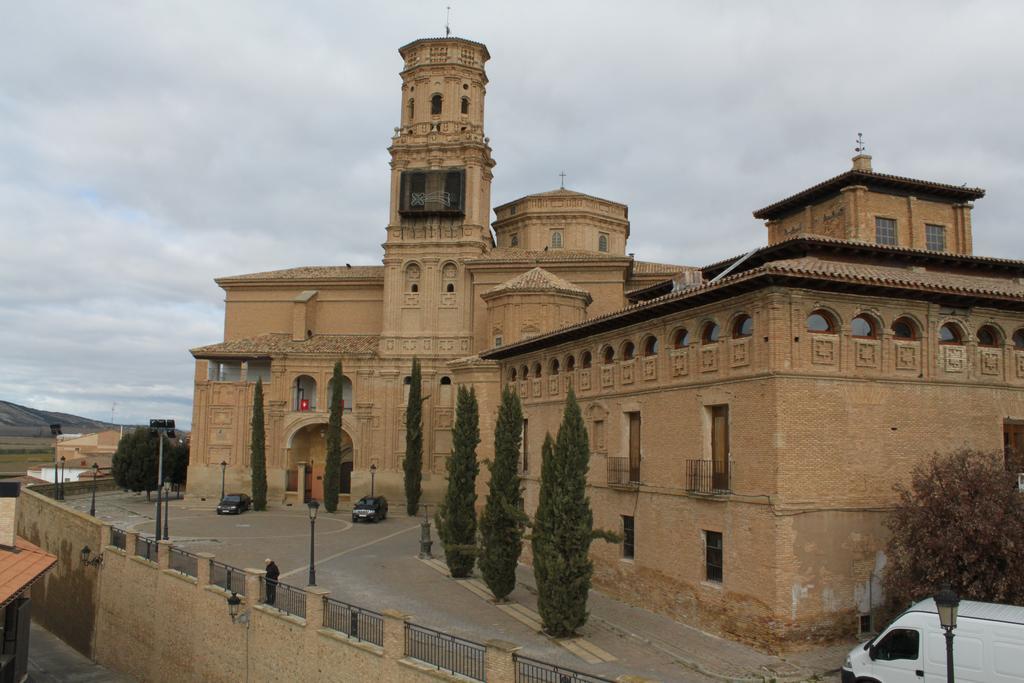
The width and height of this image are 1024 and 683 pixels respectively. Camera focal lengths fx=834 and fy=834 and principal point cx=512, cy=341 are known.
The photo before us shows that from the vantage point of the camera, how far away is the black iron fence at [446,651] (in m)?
13.5

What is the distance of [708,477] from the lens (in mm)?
17766

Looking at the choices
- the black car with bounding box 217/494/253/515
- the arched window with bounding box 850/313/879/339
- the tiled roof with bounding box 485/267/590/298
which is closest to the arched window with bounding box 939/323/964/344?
the arched window with bounding box 850/313/879/339

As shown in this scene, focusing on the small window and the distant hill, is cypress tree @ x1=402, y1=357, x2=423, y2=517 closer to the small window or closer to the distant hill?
the small window

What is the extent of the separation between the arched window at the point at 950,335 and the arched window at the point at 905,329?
2.45ft

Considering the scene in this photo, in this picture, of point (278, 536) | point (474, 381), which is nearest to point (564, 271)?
point (474, 381)

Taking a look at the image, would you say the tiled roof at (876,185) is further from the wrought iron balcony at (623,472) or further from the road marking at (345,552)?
the road marking at (345,552)

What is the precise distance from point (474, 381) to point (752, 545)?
18.5 metres

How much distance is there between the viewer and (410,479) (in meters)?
40.0

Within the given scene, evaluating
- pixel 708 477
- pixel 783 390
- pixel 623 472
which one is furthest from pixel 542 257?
pixel 783 390

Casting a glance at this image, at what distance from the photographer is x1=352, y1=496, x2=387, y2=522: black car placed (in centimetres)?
3734

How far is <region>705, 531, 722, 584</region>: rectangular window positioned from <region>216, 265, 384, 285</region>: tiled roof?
106 feet

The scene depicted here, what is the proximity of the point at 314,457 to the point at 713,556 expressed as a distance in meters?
32.3

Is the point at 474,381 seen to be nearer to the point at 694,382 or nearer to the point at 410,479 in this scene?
the point at 410,479

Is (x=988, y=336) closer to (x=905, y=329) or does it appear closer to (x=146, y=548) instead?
(x=905, y=329)
